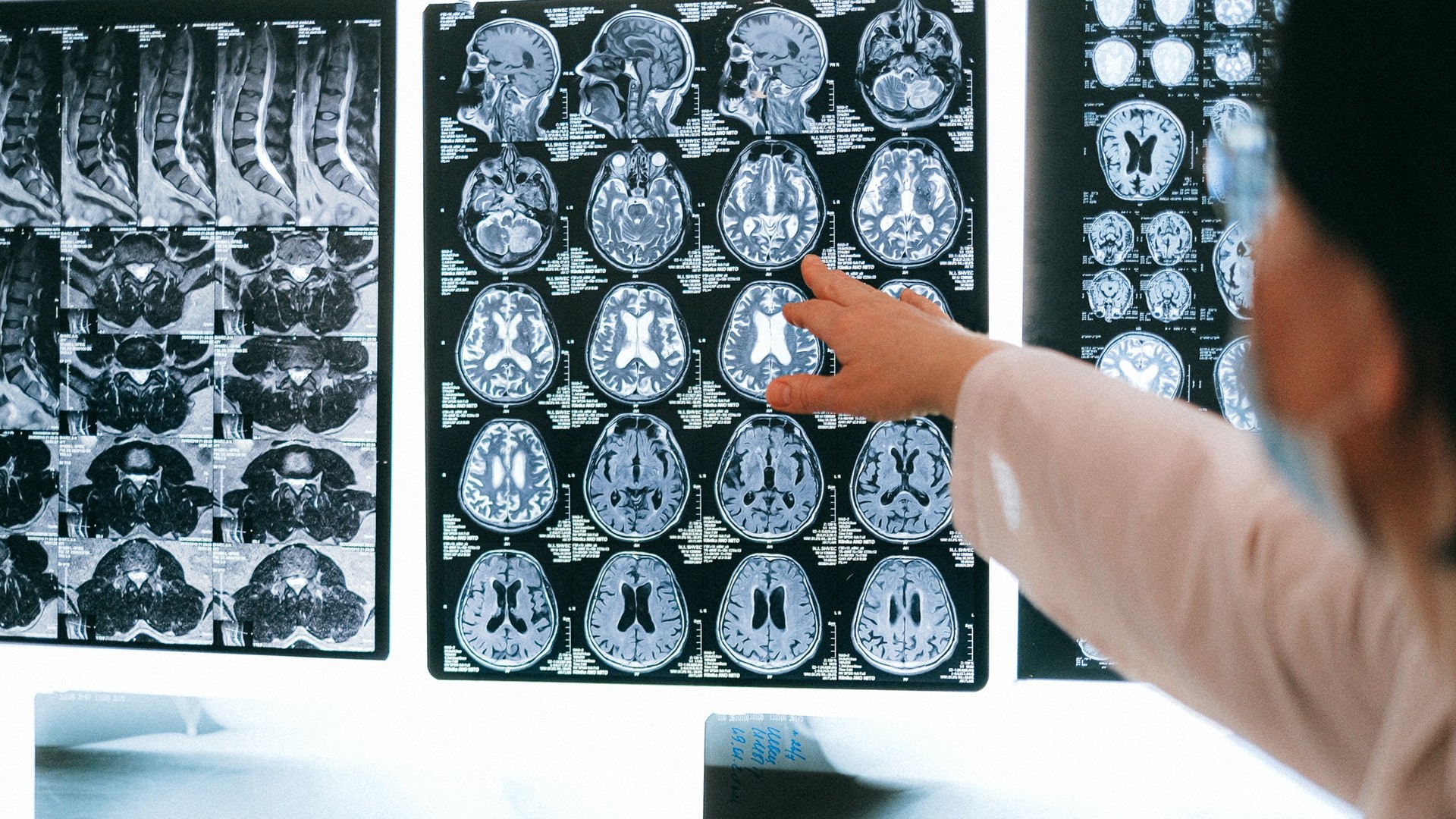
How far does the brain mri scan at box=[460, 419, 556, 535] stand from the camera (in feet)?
4.38

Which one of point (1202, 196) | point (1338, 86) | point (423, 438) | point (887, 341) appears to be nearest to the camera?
point (1338, 86)

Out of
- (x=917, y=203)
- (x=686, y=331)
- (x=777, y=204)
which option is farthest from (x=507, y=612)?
(x=917, y=203)

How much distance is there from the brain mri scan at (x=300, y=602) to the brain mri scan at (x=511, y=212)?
56 cm

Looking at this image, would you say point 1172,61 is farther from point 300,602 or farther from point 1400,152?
point 300,602

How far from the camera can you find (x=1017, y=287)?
128 cm

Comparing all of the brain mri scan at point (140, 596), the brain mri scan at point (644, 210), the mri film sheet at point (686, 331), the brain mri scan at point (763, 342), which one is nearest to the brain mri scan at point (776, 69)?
the mri film sheet at point (686, 331)

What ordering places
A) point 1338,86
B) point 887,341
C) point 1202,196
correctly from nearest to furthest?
point 1338,86
point 887,341
point 1202,196

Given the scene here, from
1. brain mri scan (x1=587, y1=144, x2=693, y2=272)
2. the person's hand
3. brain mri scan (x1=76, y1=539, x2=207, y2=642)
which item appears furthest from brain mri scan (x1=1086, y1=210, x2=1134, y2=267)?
brain mri scan (x1=76, y1=539, x2=207, y2=642)

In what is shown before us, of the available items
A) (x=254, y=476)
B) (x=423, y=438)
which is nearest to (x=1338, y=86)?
(x=423, y=438)

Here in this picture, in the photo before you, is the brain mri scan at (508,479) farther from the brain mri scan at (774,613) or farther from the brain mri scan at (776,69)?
the brain mri scan at (776,69)

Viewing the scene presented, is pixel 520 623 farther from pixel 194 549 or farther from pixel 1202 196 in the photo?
pixel 1202 196

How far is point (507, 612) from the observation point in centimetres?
135

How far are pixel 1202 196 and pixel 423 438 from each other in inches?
49.0

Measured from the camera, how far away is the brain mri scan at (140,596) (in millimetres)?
1404
